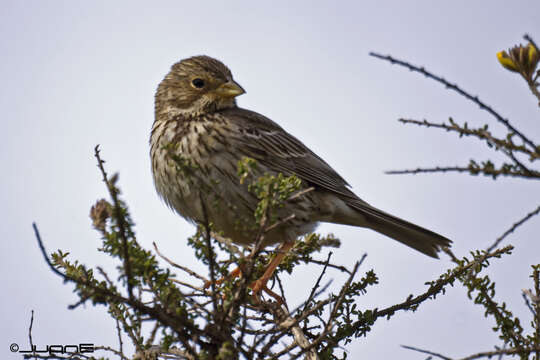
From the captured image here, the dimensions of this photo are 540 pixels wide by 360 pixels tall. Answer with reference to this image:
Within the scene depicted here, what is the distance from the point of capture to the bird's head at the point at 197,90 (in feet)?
19.8

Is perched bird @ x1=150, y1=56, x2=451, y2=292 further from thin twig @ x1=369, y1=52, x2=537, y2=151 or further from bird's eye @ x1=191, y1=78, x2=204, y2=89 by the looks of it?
thin twig @ x1=369, y1=52, x2=537, y2=151

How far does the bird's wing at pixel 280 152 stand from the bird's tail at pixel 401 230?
7.3 inches

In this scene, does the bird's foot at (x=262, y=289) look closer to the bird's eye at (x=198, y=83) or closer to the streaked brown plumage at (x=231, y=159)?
the streaked brown plumage at (x=231, y=159)

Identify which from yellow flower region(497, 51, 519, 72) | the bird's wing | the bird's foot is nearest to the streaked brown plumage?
the bird's wing

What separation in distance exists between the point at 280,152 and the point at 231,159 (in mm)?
→ 877

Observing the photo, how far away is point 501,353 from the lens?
2684 millimetres

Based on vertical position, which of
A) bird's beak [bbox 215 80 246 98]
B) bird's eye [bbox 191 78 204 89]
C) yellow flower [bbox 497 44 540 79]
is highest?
bird's eye [bbox 191 78 204 89]

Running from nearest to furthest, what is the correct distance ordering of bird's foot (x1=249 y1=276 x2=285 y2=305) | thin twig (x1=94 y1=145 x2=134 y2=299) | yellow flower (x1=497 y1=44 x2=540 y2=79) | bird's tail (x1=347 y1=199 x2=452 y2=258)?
thin twig (x1=94 y1=145 x2=134 y2=299), yellow flower (x1=497 y1=44 x2=540 y2=79), bird's foot (x1=249 y1=276 x2=285 y2=305), bird's tail (x1=347 y1=199 x2=452 y2=258)

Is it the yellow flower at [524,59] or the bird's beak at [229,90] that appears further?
the bird's beak at [229,90]

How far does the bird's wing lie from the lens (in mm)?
5750

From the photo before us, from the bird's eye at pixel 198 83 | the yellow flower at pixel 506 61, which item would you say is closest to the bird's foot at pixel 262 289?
the bird's eye at pixel 198 83

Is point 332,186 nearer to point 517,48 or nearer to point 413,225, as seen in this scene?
point 413,225

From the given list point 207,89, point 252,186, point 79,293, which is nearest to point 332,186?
point 207,89

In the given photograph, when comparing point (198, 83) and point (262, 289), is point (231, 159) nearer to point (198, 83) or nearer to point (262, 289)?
point (262, 289)
